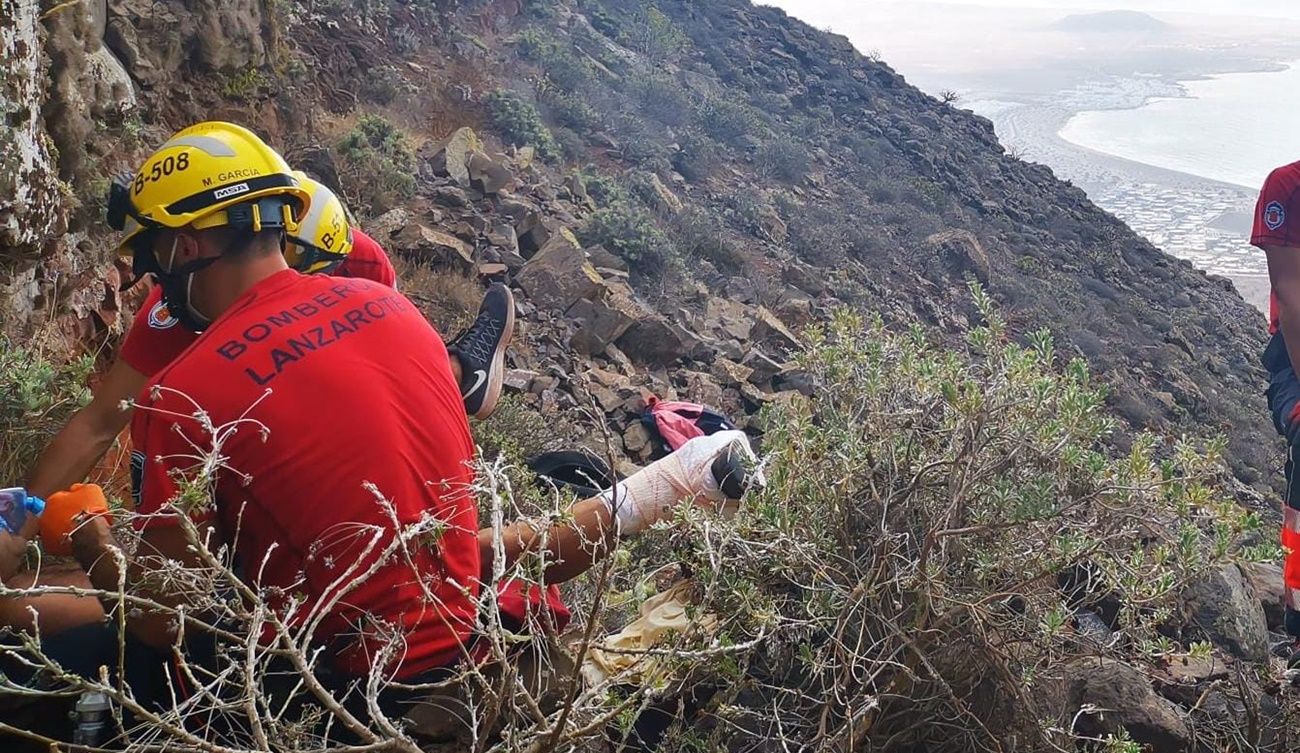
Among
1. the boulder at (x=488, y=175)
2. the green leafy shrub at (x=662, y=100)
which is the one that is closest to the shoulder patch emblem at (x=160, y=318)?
the boulder at (x=488, y=175)

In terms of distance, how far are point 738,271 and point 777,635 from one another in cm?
842

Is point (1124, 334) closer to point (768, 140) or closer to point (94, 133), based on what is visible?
point (768, 140)

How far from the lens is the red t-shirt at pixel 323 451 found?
69.1 inches

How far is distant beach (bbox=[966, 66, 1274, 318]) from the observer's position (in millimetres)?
26203

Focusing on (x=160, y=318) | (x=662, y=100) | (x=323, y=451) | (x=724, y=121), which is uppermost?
(x=662, y=100)

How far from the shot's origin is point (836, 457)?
8.90ft

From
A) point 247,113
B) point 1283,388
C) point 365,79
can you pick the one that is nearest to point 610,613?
point 1283,388

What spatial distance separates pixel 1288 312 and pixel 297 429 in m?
3.45

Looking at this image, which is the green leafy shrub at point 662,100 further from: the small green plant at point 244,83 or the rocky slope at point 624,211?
the small green plant at point 244,83

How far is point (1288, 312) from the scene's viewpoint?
3.20 meters

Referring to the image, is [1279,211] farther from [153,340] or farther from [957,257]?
[957,257]

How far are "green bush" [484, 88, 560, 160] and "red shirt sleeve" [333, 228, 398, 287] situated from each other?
713 cm

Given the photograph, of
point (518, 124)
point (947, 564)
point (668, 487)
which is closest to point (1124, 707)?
point (947, 564)

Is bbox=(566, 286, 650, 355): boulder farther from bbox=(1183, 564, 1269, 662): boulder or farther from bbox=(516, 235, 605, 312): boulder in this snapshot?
bbox=(1183, 564, 1269, 662): boulder
